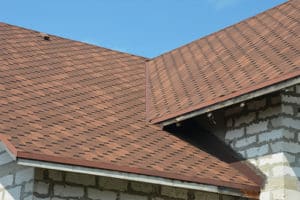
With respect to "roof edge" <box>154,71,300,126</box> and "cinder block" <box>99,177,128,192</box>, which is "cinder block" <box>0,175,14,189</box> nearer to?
"cinder block" <box>99,177,128,192</box>

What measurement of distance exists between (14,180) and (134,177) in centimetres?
154

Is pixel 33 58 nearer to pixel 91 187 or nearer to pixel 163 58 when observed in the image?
pixel 163 58

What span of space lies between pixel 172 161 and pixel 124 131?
0.98m

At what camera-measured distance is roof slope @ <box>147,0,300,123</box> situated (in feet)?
30.5

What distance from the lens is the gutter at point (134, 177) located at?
7340 mm

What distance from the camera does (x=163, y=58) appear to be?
14.2m

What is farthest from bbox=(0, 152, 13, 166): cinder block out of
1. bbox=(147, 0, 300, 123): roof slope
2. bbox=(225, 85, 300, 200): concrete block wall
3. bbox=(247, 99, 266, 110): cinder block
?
bbox=(247, 99, 266, 110): cinder block


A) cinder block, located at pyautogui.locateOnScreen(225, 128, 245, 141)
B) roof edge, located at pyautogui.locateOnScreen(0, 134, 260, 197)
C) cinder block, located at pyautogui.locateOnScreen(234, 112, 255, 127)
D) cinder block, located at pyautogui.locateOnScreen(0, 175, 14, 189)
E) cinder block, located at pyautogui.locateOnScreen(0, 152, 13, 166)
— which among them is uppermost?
cinder block, located at pyautogui.locateOnScreen(234, 112, 255, 127)

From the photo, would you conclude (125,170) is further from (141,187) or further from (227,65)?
(227,65)

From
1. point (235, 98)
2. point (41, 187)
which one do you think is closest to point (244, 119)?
point (235, 98)

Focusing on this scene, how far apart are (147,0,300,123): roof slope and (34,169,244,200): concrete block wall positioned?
1382 mm

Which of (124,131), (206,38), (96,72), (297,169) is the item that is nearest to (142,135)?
(124,131)

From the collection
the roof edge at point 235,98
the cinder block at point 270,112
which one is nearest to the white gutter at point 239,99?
the roof edge at point 235,98

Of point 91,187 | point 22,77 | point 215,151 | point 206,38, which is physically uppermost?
point 206,38
